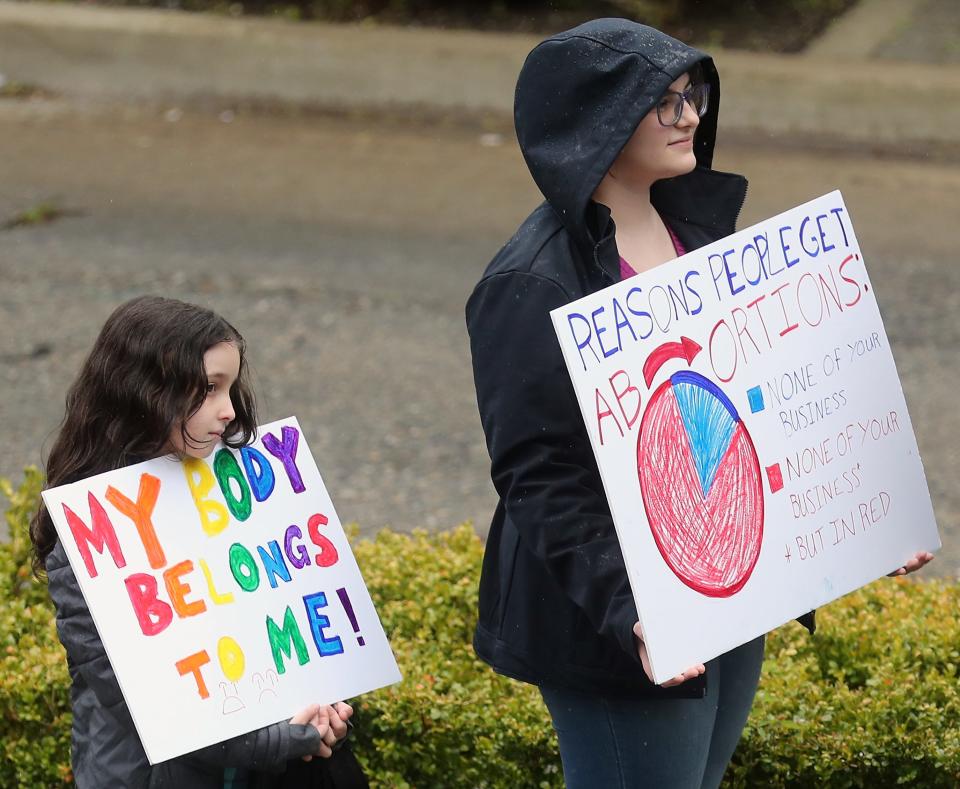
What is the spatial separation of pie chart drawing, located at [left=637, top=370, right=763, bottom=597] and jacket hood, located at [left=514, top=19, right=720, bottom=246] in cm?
33

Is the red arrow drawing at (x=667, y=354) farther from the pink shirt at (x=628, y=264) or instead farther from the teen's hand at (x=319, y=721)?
the teen's hand at (x=319, y=721)

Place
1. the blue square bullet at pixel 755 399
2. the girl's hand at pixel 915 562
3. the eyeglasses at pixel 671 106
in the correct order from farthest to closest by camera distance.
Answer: the girl's hand at pixel 915 562, the blue square bullet at pixel 755 399, the eyeglasses at pixel 671 106

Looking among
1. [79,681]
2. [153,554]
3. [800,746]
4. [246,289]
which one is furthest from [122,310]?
[246,289]

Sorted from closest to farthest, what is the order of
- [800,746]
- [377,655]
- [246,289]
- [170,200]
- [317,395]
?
[377,655] < [800,746] < [317,395] < [246,289] < [170,200]

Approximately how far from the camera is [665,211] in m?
2.77

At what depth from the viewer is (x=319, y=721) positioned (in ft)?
8.82

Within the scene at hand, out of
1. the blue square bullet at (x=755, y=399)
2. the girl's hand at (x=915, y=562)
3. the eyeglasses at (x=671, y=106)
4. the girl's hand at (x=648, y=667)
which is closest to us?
the girl's hand at (x=648, y=667)

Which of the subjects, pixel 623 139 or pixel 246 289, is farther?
pixel 246 289

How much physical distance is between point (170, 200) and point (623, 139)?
257 inches

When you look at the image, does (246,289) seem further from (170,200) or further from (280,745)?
(280,745)

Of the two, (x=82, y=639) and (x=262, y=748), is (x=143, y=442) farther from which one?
(x=262, y=748)

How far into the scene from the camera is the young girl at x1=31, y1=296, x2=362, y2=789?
2596mm

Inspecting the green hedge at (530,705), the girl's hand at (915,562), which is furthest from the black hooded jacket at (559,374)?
the green hedge at (530,705)

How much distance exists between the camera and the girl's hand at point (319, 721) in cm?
267
